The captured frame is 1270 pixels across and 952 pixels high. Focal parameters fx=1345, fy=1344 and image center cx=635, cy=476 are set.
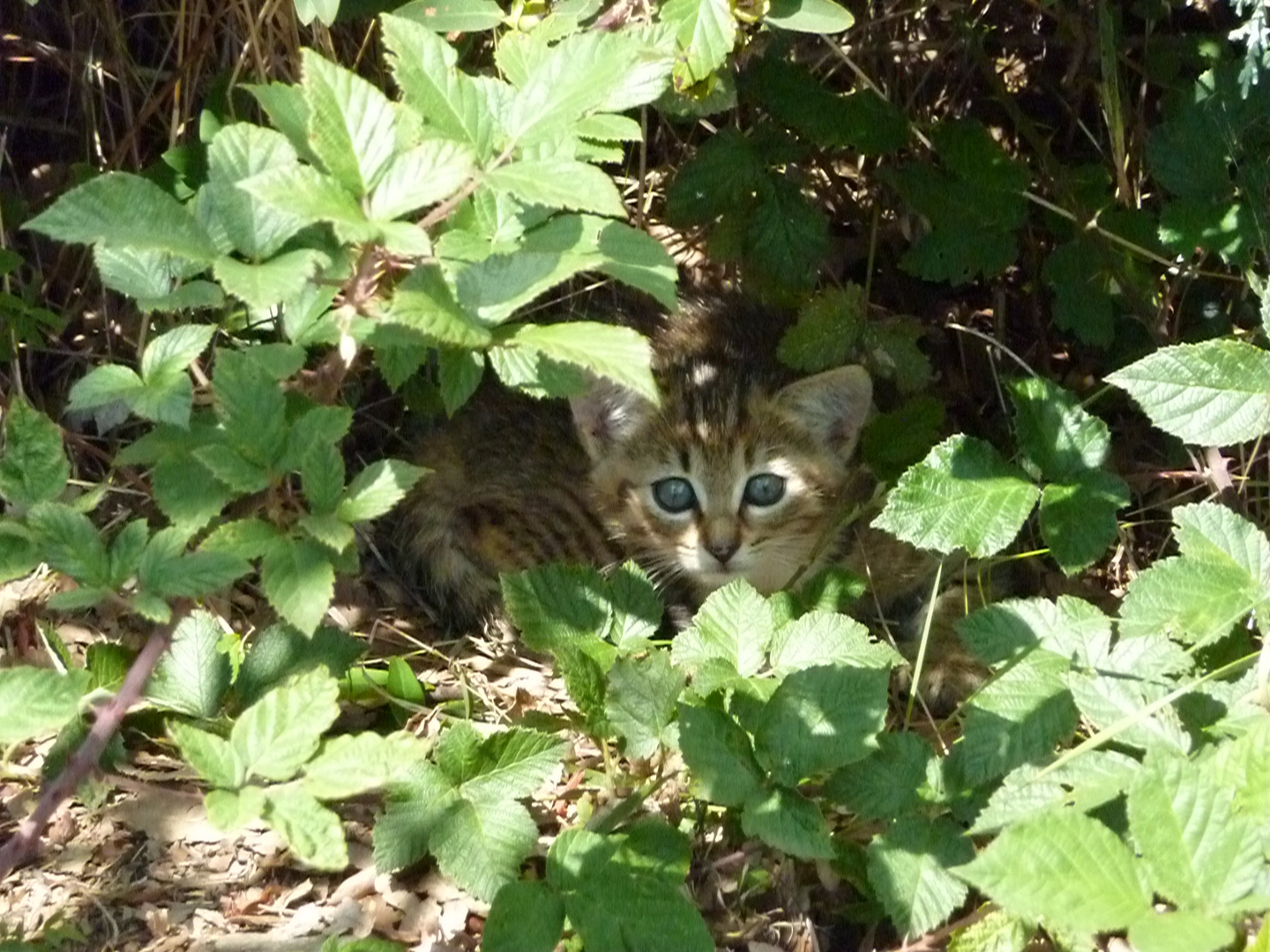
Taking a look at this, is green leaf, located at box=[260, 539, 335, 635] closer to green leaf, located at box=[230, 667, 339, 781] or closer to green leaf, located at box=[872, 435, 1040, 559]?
green leaf, located at box=[230, 667, 339, 781]

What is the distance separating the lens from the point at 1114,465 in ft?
10.4

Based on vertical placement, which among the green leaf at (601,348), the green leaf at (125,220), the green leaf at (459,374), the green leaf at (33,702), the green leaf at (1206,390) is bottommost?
the green leaf at (33,702)

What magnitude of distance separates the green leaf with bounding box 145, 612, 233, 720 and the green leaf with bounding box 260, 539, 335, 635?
0.52 meters

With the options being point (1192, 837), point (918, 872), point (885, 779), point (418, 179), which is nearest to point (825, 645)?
point (885, 779)

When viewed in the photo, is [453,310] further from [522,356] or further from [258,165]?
[258,165]

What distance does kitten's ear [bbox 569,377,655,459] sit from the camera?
3279 millimetres

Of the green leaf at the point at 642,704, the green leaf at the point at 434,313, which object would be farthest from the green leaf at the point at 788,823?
the green leaf at the point at 434,313

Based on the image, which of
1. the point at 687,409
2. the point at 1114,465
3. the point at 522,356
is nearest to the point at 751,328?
the point at 687,409

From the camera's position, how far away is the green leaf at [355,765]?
68.2 inches

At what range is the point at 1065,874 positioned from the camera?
161 centimetres

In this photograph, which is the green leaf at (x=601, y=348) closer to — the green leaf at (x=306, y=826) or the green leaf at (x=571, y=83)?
the green leaf at (x=571, y=83)

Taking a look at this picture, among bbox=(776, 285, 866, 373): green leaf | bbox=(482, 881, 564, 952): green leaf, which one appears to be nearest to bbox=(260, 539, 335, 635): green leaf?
bbox=(482, 881, 564, 952): green leaf

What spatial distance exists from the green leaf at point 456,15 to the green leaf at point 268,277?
0.72 meters

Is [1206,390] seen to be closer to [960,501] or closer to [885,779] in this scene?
[960,501]
